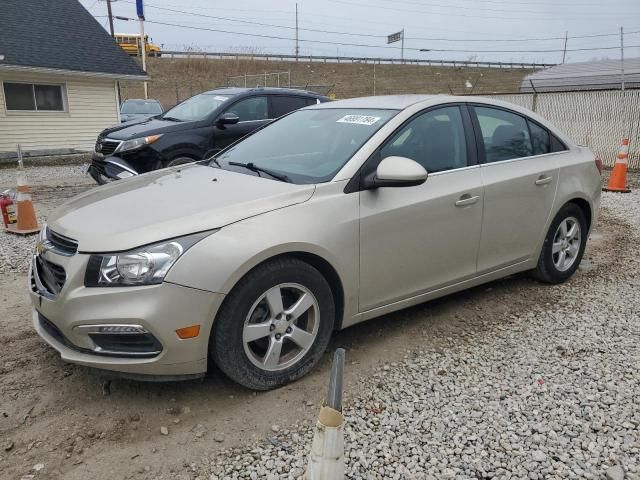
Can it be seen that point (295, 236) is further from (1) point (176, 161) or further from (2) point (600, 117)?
(2) point (600, 117)

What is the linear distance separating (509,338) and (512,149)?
1.55 metres

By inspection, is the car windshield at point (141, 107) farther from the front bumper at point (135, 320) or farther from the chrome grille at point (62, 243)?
the front bumper at point (135, 320)

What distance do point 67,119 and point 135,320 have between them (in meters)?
14.6

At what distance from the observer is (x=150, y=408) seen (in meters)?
2.83

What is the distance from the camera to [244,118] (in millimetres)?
8539

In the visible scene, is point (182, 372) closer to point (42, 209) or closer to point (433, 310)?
point (433, 310)

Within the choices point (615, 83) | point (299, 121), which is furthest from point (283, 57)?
point (299, 121)

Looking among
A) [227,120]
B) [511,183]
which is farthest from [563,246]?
[227,120]

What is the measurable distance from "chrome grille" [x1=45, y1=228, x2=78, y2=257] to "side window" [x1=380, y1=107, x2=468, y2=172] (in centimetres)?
192

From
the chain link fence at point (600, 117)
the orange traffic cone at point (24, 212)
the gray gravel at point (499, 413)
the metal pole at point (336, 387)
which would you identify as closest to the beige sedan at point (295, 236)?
the gray gravel at point (499, 413)

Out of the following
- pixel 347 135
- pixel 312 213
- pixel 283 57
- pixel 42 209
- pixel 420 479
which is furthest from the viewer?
pixel 283 57

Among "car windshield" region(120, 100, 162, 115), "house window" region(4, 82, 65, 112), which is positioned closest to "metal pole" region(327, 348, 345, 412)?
"house window" region(4, 82, 65, 112)

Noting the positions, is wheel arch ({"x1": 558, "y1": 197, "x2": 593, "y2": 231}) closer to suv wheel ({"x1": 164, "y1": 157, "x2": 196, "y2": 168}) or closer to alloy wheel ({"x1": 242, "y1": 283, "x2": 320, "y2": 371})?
alloy wheel ({"x1": 242, "y1": 283, "x2": 320, "y2": 371})

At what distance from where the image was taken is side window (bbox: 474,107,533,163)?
403 centimetres
